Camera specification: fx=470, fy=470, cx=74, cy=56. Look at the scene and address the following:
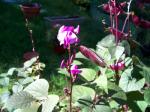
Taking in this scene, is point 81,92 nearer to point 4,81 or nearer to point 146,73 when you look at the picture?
point 146,73

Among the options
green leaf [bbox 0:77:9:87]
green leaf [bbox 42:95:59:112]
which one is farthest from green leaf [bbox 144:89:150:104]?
green leaf [bbox 0:77:9:87]

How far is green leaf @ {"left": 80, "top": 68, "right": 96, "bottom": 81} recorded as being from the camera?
1418 millimetres

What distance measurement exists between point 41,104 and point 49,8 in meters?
5.95

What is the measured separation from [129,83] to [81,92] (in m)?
0.15

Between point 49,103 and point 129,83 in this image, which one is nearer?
point 49,103

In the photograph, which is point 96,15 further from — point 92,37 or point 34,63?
point 34,63

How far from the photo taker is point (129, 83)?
1.38 metres

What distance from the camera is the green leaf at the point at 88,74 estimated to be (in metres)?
1.42

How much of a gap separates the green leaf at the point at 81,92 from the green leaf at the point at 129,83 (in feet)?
0.37

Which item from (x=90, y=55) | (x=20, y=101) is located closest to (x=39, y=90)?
(x=20, y=101)

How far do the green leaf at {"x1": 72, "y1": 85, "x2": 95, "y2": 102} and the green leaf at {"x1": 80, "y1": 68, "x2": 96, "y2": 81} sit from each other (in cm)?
8

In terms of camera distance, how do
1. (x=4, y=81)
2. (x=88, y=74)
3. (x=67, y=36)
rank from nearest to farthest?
1. (x=67, y=36)
2. (x=88, y=74)
3. (x=4, y=81)

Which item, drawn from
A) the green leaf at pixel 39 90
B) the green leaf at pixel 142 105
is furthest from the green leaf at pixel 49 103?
the green leaf at pixel 142 105

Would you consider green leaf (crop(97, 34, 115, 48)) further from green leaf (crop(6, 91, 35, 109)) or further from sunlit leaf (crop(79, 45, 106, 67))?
green leaf (crop(6, 91, 35, 109))
